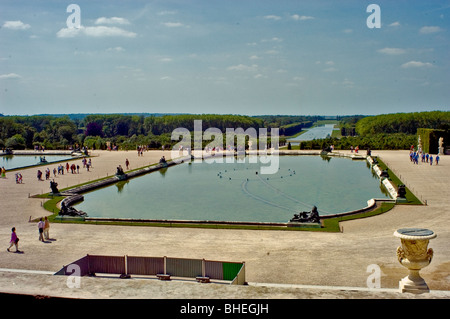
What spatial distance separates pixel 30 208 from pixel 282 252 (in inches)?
632

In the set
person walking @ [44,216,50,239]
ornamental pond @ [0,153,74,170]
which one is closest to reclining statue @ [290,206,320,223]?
person walking @ [44,216,50,239]

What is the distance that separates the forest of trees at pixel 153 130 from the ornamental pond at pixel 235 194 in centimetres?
2535

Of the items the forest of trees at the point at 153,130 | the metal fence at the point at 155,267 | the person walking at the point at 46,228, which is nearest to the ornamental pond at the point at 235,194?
the person walking at the point at 46,228

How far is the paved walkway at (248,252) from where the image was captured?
8.29m

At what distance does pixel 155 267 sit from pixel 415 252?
7767mm

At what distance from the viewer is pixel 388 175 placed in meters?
34.4

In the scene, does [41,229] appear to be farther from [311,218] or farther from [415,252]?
[415,252]

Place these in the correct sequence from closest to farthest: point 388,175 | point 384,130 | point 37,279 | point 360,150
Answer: point 37,279
point 388,175
point 360,150
point 384,130

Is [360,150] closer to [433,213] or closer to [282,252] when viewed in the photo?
[433,213]

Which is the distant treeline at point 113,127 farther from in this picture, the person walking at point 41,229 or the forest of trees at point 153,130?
the person walking at point 41,229

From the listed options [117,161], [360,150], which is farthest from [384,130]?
[117,161]

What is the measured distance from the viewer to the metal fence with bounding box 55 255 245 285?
46.1ft

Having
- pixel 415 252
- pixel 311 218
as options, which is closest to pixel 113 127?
pixel 311 218
